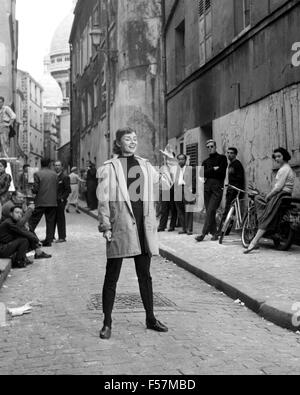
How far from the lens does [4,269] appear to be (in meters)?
8.70

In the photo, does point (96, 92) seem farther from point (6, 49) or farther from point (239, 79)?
point (239, 79)

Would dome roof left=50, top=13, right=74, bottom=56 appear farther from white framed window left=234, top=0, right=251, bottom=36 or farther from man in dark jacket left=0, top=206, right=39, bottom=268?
man in dark jacket left=0, top=206, right=39, bottom=268

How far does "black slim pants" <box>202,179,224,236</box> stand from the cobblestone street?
3204 mm

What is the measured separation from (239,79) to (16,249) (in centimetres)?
624

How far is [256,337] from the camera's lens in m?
5.52

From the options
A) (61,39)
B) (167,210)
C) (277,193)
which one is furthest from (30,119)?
(277,193)

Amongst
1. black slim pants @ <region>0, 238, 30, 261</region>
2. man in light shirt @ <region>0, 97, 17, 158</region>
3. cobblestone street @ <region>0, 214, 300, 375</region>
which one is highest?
man in light shirt @ <region>0, 97, 17, 158</region>

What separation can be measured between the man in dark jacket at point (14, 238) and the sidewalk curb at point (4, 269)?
221mm

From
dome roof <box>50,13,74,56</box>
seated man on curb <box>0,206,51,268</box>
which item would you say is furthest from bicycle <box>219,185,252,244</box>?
dome roof <box>50,13,74,56</box>

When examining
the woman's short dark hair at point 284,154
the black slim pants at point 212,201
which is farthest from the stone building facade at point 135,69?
the woman's short dark hair at point 284,154

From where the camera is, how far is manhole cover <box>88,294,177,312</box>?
263 inches

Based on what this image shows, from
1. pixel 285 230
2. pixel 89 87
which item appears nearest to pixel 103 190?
pixel 285 230

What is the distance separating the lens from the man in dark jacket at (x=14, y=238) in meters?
9.56

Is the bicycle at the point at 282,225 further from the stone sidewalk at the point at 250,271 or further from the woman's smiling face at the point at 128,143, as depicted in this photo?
the woman's smiling face at the point at 128,143
